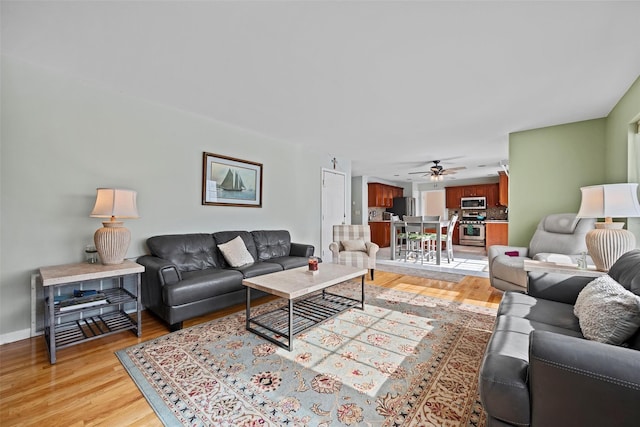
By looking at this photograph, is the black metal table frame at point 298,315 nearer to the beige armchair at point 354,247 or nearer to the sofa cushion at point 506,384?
the beige armchair at point 354,247

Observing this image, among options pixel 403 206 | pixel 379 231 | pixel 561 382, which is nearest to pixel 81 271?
pixel 561 382

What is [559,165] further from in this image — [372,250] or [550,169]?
[372,250]

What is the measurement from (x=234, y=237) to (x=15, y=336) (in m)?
2.04

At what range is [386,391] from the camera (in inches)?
63.4

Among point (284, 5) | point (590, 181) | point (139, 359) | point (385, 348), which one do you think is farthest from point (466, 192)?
point (139, 359)

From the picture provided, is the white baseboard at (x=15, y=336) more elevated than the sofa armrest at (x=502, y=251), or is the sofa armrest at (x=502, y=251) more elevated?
the sofa armrest at (x=502, y=251)

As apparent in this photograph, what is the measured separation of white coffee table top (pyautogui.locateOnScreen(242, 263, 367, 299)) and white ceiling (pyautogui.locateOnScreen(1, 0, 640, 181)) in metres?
1.87

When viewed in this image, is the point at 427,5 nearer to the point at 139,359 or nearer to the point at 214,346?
the point at 214,346

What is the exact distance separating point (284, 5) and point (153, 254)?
8.69 feet

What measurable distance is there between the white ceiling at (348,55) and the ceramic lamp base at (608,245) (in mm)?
1435

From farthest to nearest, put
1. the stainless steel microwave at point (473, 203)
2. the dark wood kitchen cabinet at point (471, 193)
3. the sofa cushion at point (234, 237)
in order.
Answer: the stainless steel microwave at point (473, 203), the dark wood kitchen cabinet at point (471, 193), the sofa cushion at point (234, 237)

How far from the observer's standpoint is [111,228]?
241cm

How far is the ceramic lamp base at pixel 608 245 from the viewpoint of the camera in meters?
2.16

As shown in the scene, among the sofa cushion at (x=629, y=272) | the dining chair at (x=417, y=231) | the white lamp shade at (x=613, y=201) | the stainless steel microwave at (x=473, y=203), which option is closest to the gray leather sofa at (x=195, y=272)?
the sofa cushion at (x=629, y=272)
